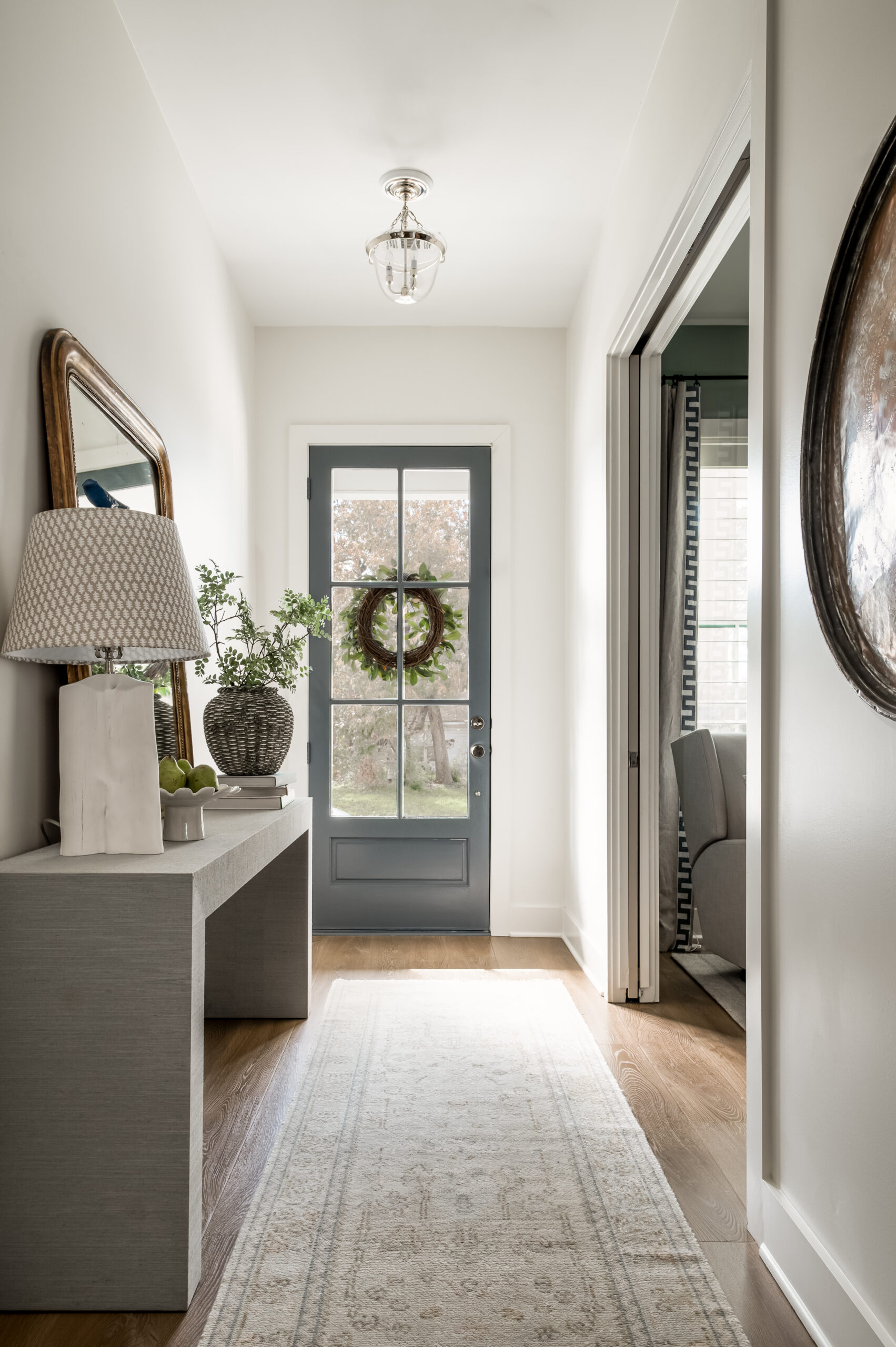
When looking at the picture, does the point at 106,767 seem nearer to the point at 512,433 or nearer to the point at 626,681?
the point at 626,681

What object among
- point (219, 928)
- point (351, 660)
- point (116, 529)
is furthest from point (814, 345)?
point (351, 660)

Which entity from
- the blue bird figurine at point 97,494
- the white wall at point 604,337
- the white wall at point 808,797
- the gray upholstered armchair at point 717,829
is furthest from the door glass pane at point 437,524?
the white wall at point 808,797

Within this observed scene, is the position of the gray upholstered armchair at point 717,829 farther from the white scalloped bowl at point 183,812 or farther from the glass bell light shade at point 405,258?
the white scalloped bowl at point 183,812

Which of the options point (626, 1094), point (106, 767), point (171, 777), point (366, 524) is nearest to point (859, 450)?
point (106, 767)

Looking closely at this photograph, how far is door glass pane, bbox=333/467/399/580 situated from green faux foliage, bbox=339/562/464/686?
0.25 ft

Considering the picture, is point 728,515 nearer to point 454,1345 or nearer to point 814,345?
point 814,345

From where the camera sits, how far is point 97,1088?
154 centimetres

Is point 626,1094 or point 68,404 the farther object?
point 626,1094

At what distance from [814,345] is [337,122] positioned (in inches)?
73.3

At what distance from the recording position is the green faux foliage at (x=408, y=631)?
164 inches

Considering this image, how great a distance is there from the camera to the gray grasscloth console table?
60.3 inches

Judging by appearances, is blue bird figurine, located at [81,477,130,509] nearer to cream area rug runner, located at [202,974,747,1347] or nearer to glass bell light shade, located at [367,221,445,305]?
glass bell light shade, located at [367,221,445,305]

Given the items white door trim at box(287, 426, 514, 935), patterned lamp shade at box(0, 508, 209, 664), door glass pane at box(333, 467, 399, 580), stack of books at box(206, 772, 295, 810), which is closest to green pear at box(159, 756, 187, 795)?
patterned lamp shade at box(0, 508, 209, 664)

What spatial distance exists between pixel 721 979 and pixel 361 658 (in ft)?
6.45
